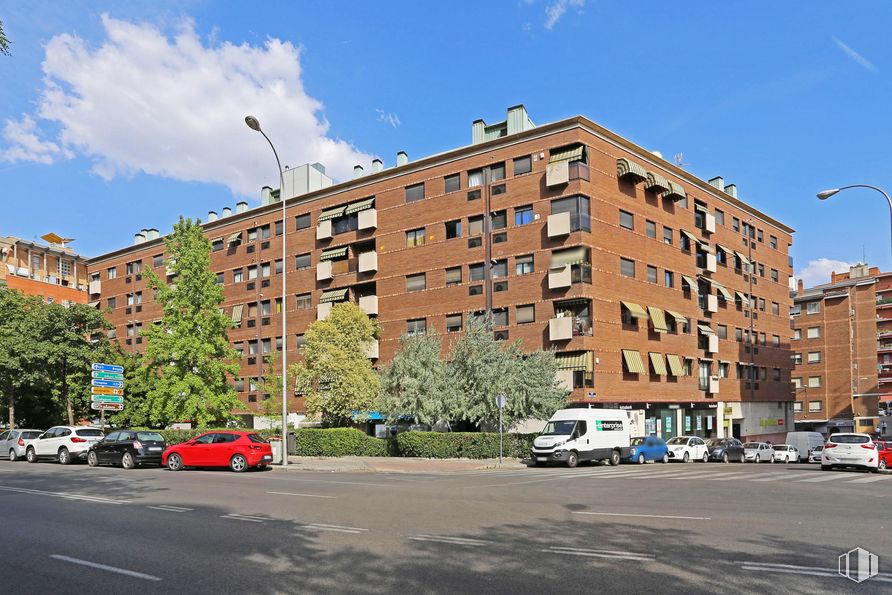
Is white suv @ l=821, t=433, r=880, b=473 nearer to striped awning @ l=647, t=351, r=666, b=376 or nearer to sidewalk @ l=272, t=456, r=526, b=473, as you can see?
sidewalk @ l=272, t=456, r=526, b=473

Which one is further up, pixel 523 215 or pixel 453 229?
pixel 523 215

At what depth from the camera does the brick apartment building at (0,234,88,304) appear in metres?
77.0

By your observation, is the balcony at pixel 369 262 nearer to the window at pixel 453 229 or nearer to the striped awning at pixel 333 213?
the striped awning at pixel 333 213

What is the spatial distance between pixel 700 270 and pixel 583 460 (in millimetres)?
25179

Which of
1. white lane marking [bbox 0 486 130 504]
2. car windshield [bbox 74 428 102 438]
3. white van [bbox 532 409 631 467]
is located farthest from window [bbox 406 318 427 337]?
white lane marking [bbox 0 486 130 504]

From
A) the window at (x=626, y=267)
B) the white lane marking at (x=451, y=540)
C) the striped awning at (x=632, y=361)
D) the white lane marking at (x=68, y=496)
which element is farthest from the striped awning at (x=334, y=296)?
the white lane marking at (x=451, y=540)

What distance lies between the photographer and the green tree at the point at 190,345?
35500 mm

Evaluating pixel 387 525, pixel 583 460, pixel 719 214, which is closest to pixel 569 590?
pixel 387 525

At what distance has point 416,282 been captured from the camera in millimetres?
45969

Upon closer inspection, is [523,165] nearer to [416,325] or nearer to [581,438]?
[416,325]

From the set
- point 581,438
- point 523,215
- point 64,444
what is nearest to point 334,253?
point 523,215

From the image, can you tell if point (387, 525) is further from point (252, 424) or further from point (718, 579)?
point (252, 424)

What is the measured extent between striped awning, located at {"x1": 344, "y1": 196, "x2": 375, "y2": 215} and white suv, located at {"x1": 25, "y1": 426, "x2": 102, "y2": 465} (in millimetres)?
23857

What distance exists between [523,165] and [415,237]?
8.87m
